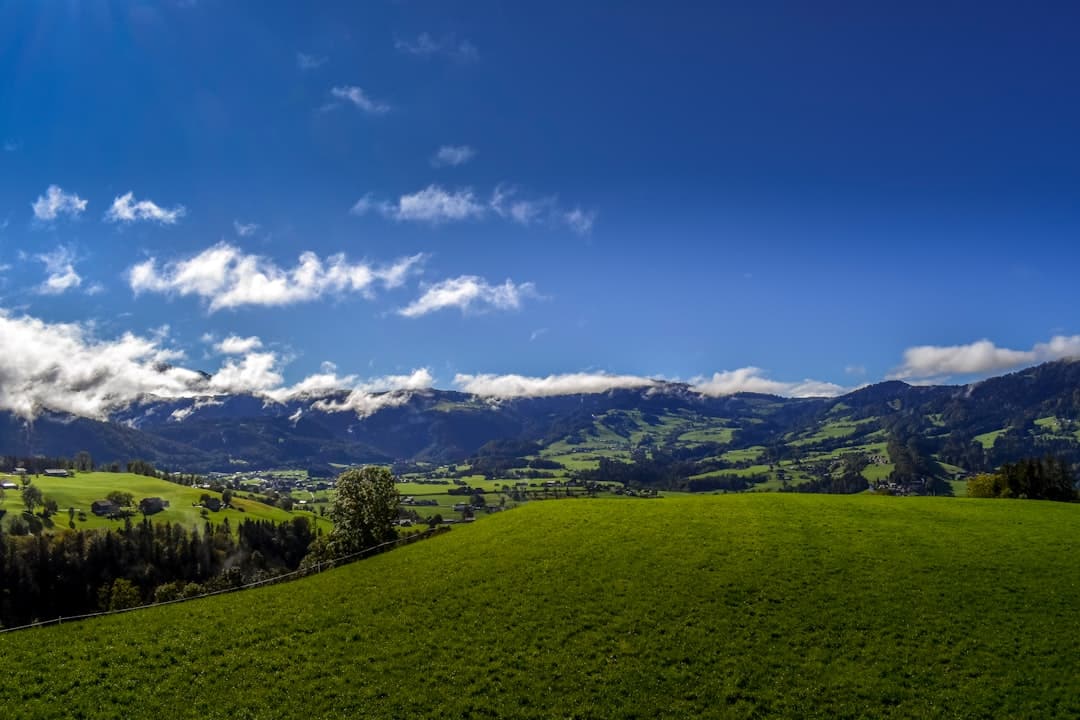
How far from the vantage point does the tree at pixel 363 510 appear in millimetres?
85681

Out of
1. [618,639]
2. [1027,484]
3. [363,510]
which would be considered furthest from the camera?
[1027,484]

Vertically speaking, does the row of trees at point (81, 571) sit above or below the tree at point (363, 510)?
below

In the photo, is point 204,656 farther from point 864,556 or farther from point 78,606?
point 78,606

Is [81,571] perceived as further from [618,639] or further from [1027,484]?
[1027,484]

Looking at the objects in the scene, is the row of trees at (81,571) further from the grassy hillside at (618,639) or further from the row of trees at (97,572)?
the grassy hillside at (618,639)

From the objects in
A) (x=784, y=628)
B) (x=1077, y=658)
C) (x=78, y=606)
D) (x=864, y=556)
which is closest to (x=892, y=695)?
(x=784, y=628)

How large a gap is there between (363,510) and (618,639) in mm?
61348

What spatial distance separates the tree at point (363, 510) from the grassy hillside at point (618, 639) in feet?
127

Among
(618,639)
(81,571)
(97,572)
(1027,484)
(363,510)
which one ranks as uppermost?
(363,510)

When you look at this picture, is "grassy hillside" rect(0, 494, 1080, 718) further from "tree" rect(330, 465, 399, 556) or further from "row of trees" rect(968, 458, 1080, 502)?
"row of trees" rect(968, 458, 1080, 502)

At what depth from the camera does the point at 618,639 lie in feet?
108

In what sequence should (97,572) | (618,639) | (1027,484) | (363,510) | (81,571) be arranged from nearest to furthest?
(618,639) → (363,510) → (1027,484) → (81,571) → (97,572)

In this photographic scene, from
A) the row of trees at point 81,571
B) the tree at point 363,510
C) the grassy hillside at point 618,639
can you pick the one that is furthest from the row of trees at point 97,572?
the grassy hillside at point 618,639

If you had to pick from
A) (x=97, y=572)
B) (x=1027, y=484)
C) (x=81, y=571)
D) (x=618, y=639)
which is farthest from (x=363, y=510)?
(x=81, y=571)
